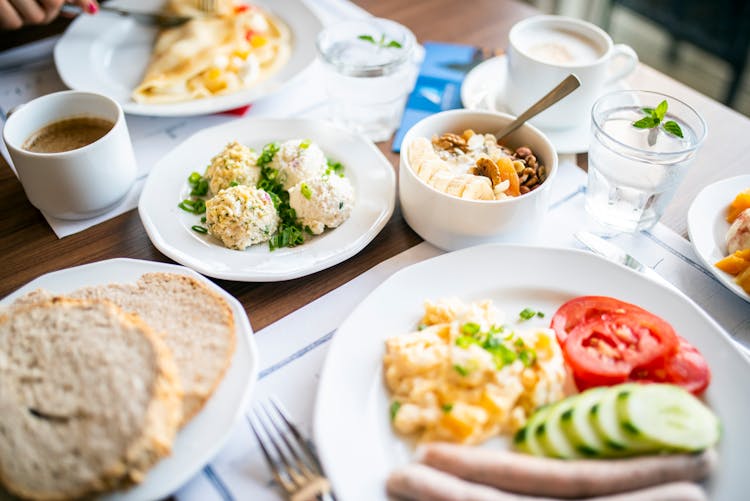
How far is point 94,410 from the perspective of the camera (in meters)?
1.33

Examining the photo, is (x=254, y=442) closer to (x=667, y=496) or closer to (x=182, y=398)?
(x=182, y=398)

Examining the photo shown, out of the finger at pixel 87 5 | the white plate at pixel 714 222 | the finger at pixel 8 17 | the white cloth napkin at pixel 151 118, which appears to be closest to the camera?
the white plate at pixel 714 222

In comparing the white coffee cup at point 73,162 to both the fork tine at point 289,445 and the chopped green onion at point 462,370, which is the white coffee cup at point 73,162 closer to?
the fork tine at point 289,445

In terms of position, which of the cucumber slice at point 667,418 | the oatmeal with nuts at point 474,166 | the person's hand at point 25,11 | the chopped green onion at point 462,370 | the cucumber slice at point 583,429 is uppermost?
the person's hand at point 25,11

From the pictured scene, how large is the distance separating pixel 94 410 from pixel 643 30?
5542mm

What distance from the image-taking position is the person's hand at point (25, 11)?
101 inches

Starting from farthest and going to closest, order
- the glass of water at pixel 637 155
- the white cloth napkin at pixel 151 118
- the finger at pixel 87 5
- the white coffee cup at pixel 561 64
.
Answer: the finger at pixel 87 5 < the white cloth napkin at pixel 151 118 < the white coffee cup at pixel 561 64 < the glass of water at pixel 637 155

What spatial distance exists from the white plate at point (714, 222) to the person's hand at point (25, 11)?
2.64m

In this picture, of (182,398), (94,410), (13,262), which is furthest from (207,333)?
A: (13,262)

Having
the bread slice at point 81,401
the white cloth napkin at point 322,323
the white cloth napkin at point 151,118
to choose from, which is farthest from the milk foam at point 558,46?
the bread slice at point 81,401

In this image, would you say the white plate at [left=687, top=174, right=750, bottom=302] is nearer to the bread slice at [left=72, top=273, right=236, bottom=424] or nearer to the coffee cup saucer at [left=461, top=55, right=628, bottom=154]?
the coffee cup saucer at [left=461, top=55, right=628, bottom=154]

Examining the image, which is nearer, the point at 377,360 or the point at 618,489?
the point at 618,489

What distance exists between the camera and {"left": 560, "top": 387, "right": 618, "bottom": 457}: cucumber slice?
4.47ft

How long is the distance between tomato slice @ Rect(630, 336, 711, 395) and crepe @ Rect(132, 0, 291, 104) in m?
1.90
